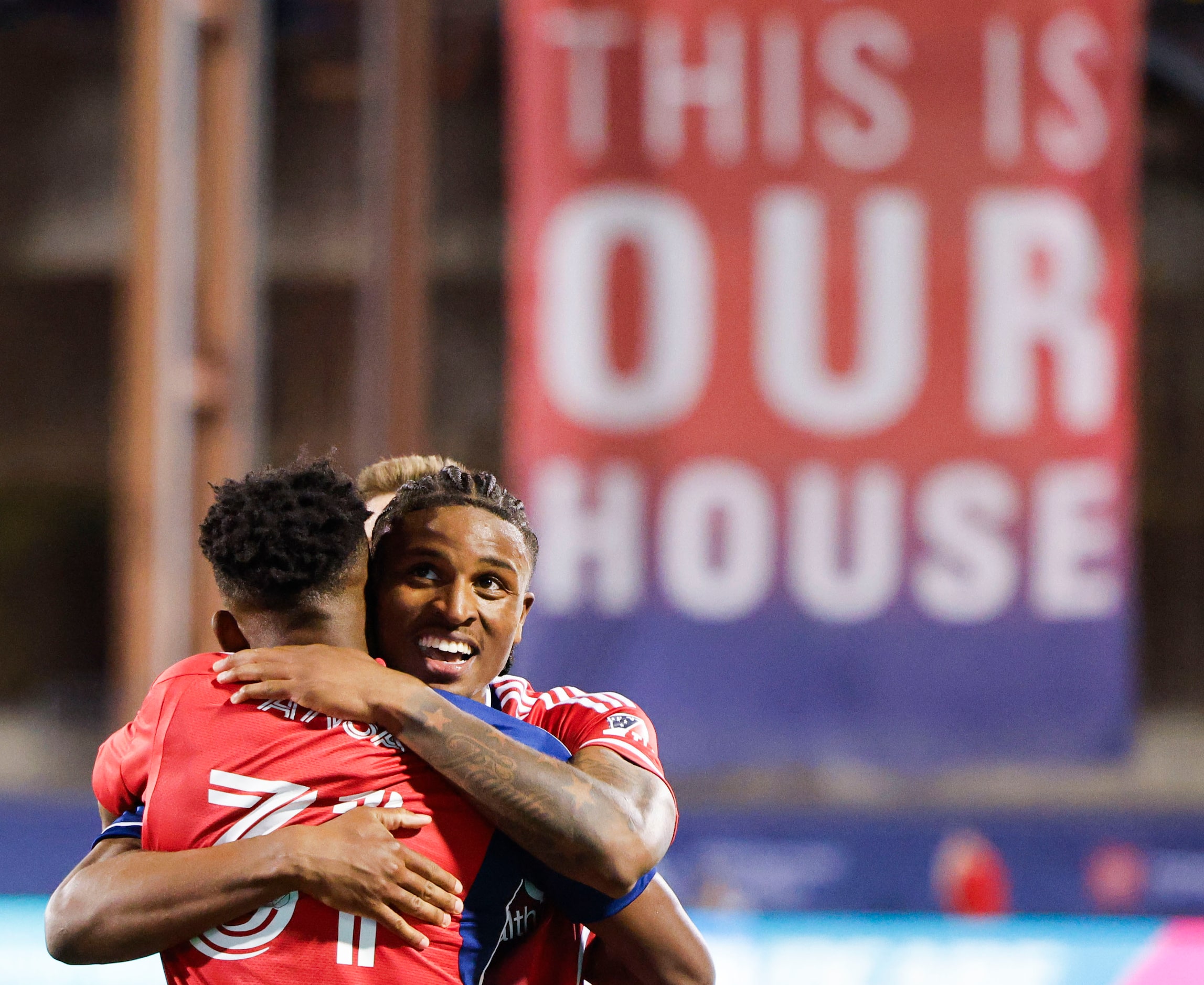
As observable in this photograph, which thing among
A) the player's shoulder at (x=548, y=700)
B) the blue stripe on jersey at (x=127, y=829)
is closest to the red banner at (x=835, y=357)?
the player's shoulder at (x=548, y=700)

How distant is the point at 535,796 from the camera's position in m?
1.55

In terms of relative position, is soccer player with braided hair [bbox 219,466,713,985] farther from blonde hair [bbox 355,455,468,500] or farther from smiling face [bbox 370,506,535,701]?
blonde hair [bbox 355,455,468,500]

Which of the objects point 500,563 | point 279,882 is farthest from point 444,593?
point 279,882

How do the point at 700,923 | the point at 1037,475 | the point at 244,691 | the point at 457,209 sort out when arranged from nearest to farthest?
the point at 244,691 < the point at 700,923 < the point at 1037,475 < the point at 457,209

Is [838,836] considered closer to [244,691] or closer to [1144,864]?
[1144,864]

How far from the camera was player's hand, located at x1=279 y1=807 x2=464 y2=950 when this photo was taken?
1.51 metres

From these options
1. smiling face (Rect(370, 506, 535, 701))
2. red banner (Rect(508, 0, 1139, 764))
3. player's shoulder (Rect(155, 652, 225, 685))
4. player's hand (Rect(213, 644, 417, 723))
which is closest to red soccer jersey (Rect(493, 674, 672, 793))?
smiling face (Rect(370, 506, 535, 701))

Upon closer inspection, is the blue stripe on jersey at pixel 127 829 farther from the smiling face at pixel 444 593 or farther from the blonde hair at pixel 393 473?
the blonde hair at pixel 393 473

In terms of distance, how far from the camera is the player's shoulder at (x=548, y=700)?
183 cm

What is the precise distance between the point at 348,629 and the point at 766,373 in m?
4.36

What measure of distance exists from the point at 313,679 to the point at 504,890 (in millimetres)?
330

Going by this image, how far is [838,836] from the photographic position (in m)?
5.85

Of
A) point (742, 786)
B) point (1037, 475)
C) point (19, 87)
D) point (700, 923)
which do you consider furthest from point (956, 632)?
point (19, 87)

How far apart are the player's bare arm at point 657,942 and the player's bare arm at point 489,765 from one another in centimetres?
9
